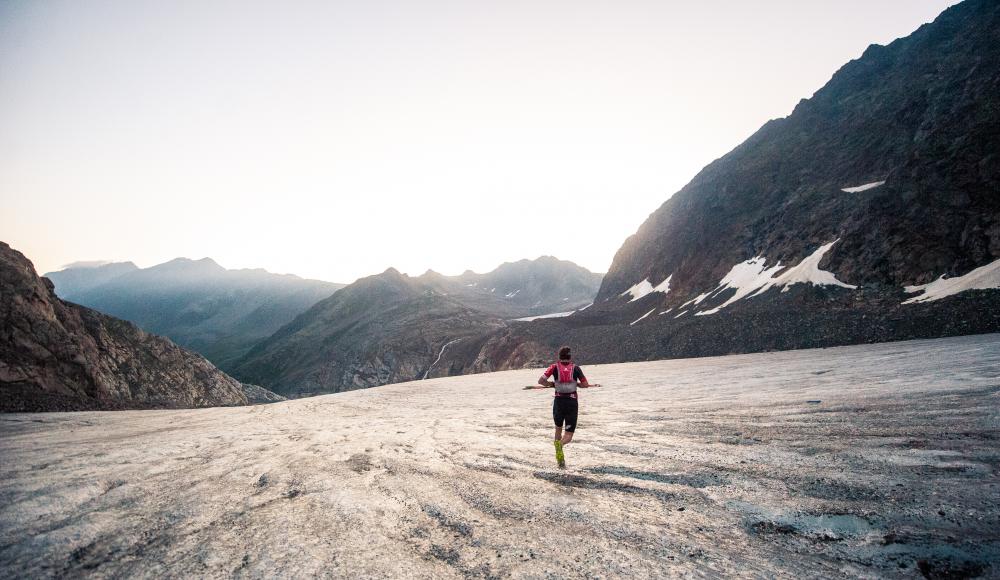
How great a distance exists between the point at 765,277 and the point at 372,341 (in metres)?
76.3

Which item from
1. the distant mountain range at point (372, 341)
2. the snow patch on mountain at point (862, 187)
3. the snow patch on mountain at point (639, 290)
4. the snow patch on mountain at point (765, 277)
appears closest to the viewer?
the snow patch on mountain at point (765, 277)

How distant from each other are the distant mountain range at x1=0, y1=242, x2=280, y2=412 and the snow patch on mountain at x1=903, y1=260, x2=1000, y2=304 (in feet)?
160

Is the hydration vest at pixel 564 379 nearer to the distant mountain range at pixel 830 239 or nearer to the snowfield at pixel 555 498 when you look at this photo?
the snowfield at pixel 555 498

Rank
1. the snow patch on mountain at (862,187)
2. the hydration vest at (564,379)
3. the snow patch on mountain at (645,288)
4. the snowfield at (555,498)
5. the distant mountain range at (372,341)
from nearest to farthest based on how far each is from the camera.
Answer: the snowfield at (555,498) < the hydration vest at (564,379) < the snow patch on mountain at (862,187) < the snow patch on mountain at (645,288) < the distant mountain range at (372,341)

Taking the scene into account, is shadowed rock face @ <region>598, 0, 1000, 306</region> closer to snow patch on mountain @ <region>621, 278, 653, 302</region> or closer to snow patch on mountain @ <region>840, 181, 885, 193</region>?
snow patch on mountain @ <region>840, 181, 885, 193</region>

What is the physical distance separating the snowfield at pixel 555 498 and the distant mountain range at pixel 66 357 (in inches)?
489

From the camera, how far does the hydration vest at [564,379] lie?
25.2 feet

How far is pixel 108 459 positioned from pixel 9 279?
76.1 feet

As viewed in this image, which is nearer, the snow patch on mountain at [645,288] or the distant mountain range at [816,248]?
the distant mountain range at [816,248]

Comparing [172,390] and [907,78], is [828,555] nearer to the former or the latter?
[172,390]

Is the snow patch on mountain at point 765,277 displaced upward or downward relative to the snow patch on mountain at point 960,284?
upward

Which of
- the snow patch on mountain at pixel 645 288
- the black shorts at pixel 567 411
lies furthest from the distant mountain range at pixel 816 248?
the black shorts at pixel 567 411

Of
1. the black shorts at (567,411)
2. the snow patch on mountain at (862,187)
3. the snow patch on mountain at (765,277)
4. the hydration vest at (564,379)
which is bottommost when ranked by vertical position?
the black shorts at (567,411)

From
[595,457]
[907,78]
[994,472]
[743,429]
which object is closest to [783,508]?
[994,472]
